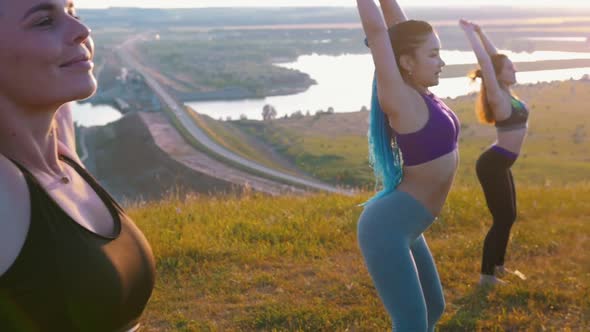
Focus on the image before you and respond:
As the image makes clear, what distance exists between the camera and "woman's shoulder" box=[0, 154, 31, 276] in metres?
1.78

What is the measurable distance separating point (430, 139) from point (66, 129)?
2143 millimetres

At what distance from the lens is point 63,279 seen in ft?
6.03

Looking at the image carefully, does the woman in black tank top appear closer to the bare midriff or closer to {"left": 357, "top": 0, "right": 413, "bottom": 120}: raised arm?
{"left": 357, "top": 0, "right": 413, "bottom": 120}: raised arm

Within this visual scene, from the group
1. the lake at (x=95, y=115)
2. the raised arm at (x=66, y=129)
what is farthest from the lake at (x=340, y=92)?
the raised arm at (x=66, y=129)

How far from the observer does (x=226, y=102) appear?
11644cm

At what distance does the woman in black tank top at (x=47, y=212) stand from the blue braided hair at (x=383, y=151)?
83.7 inches

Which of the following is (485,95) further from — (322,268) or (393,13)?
(322,268)

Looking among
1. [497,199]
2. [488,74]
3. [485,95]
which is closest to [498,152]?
[497,199]

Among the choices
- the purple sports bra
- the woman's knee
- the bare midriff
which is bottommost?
the woman's knee

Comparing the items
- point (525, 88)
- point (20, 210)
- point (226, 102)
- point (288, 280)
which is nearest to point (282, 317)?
point (288, 280)

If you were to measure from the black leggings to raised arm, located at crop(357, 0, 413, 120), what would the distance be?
2784mm

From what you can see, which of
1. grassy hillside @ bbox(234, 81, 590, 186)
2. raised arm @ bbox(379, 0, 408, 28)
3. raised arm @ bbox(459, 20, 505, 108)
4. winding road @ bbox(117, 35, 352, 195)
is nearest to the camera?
raised arm @ bbox(379, 0, 408, 28)

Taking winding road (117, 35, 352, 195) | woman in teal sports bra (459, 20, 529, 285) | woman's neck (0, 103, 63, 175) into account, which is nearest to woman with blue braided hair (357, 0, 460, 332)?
woman's neck (0, 103, 63, 175)

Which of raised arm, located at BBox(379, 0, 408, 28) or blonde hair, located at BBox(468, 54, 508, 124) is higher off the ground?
raised arm, located at BBox(379, 0, 408, 28)
